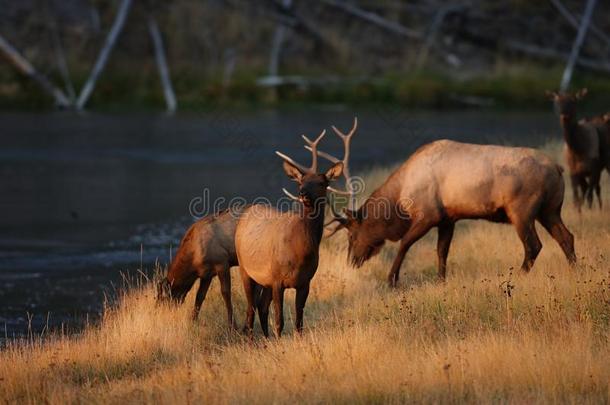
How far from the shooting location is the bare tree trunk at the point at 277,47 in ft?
121

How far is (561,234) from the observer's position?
12.0 meters

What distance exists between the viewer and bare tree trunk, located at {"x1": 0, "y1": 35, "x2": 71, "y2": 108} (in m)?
34.9

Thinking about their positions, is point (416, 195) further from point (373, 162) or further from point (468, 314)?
point (373, 162)

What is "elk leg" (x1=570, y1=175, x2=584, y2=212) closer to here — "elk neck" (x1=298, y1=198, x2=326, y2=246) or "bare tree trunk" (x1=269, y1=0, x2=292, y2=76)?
"elk neck" (x1=298, y1=198, x2=326, y2=246)

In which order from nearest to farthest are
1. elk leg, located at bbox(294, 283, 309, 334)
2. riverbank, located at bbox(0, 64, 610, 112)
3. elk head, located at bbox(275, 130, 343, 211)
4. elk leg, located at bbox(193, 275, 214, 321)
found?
elk head, located at bbox(275, 130, 343, 211) → elk leg, located at bbox(294, 283, 309, 334) → elk leg, located at bbox(193, 275, 214, 321) → riverbank, located at bbox(0, 64, 610, 112)

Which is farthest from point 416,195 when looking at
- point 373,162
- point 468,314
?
point 373,162

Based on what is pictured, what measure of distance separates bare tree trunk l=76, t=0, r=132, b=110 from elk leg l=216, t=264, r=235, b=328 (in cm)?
2441

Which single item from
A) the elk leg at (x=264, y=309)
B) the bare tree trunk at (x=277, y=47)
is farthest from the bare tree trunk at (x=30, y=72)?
the elk leg at (x=264, y=309)

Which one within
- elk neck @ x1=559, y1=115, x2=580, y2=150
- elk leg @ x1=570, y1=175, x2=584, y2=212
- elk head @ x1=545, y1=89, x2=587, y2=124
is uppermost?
elk head @ x1=545, y1=89, x2=587, y2=124

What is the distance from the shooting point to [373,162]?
25.6 metres

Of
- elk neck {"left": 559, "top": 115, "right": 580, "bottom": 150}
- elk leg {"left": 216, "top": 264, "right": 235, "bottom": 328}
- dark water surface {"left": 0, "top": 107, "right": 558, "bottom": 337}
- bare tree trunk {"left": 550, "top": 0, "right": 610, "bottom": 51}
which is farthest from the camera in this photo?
bare tree trunk {"left": 550, "top": 0, "right": 610, "bottom": 51}

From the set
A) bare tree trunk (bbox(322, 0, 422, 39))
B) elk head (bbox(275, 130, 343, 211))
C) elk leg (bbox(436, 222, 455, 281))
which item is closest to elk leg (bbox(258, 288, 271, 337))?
elk head (bbox(275, 130, 343, 211))

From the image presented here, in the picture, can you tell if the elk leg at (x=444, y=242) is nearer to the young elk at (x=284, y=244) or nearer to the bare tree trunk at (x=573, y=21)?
the young elk at (x=284, y=244)

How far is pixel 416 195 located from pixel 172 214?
8320 millimetres
